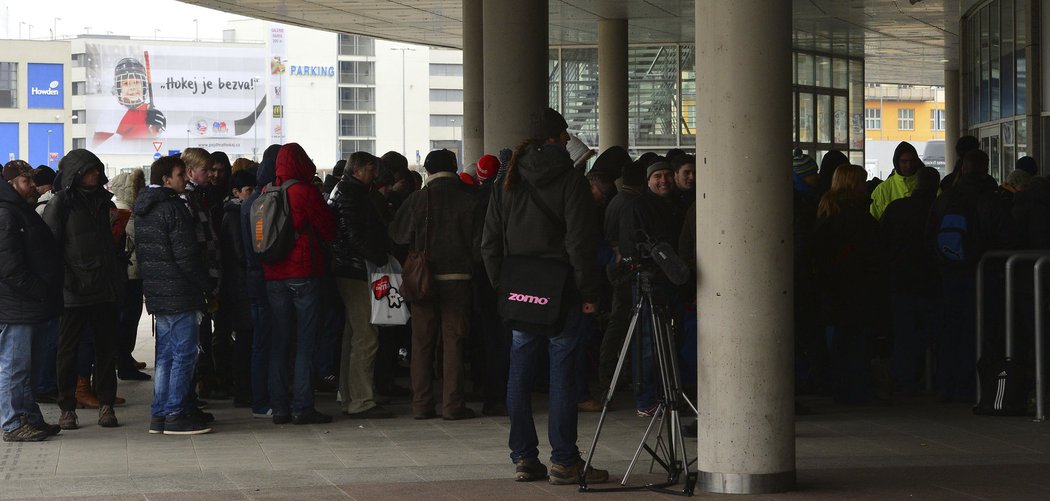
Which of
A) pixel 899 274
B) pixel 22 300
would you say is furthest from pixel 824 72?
pixel 22 300

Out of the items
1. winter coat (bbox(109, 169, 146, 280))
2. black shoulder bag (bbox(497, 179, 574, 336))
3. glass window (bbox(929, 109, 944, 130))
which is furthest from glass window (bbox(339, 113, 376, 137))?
black shoulder bag (bbox(497, 179, 574, 336))

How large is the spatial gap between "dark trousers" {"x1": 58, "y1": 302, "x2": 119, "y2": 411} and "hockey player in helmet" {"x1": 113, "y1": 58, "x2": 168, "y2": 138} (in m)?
86.7

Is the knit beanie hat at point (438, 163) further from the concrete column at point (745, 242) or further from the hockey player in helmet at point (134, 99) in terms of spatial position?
the hockey player in helmet at point (134, 99)

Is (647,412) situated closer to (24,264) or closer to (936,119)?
(24,264)

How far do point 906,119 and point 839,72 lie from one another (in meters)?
95.2

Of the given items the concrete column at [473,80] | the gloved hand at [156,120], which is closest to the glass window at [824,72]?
the concrete column at [473,80]

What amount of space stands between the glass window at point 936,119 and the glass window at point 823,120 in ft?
305

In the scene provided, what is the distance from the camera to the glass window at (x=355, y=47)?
11262cm

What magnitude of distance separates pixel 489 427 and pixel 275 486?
2.41 meters

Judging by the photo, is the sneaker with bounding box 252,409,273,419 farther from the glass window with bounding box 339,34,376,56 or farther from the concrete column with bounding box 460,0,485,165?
the glass window with bounding box 339,34,376,56

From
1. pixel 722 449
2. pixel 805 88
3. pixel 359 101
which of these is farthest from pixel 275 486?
pixel 359 101

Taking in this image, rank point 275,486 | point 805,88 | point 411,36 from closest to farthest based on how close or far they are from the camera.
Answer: point 275,486 → point 805,88 → point 411,36

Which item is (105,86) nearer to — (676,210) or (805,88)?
(805,88)

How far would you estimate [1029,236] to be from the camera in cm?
1032
